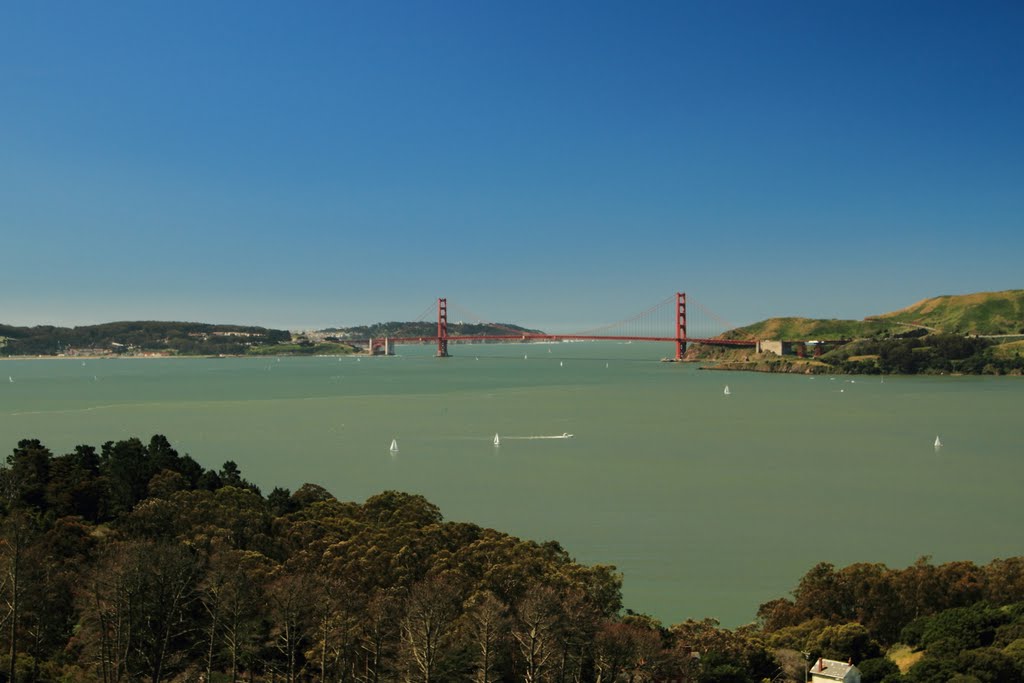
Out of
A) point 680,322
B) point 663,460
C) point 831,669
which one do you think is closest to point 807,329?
point 680,322

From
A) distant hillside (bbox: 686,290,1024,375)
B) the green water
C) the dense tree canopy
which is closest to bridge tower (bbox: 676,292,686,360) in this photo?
distant hillside (bbox: 686,290,1024,375)

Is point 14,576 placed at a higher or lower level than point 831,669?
higher

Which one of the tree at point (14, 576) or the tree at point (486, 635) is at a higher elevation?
the tree at point (14, 576)

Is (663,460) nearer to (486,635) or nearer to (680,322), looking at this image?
(486,635)

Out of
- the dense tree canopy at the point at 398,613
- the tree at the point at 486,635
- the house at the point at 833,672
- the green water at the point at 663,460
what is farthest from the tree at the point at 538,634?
the green water at the point at 663,460

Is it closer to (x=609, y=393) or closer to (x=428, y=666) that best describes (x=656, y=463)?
(x=428, y=666)

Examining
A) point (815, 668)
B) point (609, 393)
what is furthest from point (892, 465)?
point (609, 393)

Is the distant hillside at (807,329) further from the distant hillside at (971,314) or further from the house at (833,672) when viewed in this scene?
the house at (833,672)
